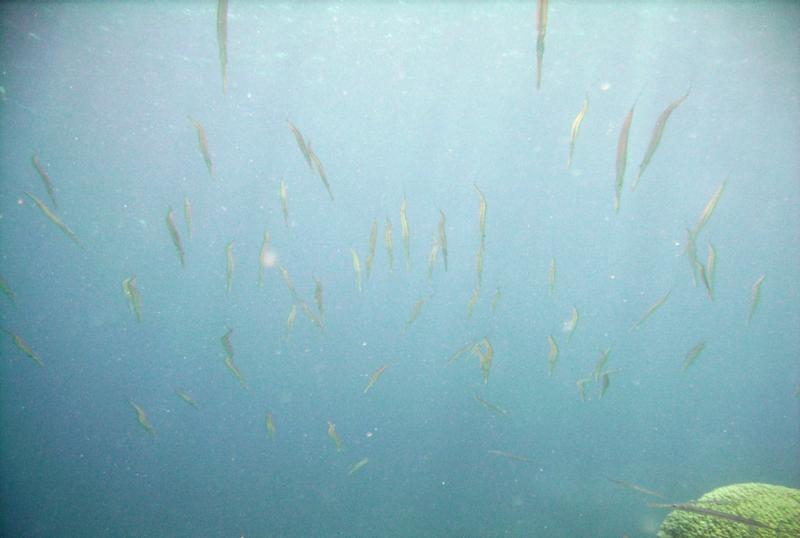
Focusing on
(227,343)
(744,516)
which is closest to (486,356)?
(227,343)

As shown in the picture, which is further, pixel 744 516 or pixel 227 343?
pixel 227 343

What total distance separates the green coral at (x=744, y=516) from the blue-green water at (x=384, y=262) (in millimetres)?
4978

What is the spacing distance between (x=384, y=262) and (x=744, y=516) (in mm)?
23246

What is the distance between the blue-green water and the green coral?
4978 mm

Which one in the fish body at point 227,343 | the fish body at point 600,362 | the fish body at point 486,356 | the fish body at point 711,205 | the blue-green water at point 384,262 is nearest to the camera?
the fish body at point 711,205

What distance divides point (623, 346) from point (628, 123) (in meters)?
35.1

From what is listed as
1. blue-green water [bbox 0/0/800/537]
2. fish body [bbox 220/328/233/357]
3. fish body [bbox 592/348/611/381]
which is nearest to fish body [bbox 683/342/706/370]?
fish body [bbox 592/348/611/381]

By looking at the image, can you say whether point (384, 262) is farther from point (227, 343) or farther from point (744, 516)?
point (744, 516)

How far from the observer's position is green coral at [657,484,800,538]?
381 cm

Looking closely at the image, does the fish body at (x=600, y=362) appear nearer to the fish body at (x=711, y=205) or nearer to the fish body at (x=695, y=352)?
the fish body at (x=695, y=352)

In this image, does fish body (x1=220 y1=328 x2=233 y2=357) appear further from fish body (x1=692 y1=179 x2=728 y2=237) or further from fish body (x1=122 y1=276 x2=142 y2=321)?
fish body (x1=692 y1=179 x2=728 y2=237)

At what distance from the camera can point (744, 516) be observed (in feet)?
12.4

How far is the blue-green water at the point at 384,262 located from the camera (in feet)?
47.4

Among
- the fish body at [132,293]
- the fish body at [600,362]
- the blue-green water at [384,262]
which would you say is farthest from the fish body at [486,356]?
the blue-green water at [384,262]
